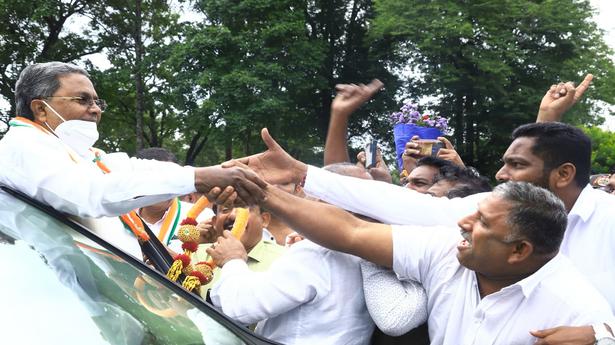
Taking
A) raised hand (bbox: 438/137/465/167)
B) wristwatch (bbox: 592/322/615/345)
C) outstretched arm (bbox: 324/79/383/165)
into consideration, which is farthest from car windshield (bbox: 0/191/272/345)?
raised hand (bbox: 438/137/465/167)

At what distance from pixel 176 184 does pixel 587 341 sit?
1.47 m

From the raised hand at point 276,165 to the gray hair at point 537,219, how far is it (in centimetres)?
99

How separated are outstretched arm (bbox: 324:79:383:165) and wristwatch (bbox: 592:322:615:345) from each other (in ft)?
5.72

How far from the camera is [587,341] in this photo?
2.10m

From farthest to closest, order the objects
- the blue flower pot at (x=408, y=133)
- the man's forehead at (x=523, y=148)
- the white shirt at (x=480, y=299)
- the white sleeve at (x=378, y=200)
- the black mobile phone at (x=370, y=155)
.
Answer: the blue flower pot at (x=408, y=133)
the black mobile phone at (x=370, y=155)
the man's forehead at (x=523, y=148)
the white sleeve at (x=378, y=200)
the white shirt at (x=480, y=299)

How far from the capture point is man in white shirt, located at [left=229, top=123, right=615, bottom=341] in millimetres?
2717

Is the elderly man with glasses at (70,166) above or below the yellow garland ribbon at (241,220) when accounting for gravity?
above

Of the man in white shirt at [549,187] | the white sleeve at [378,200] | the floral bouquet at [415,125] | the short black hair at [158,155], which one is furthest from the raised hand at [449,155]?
the white sleeve at [378,200]

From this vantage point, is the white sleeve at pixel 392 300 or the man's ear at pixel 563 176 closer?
the white sleeve at pixel 392 300

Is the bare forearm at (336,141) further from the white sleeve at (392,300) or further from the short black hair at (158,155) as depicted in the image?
the short black hair at (158,155)

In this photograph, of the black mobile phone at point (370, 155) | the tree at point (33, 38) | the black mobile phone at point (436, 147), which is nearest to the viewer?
the black mobile phone at point (370, 155)

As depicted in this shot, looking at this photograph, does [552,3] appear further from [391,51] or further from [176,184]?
[176,184]

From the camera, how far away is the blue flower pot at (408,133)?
5848mm

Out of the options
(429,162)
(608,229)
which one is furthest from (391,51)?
(608,229)
